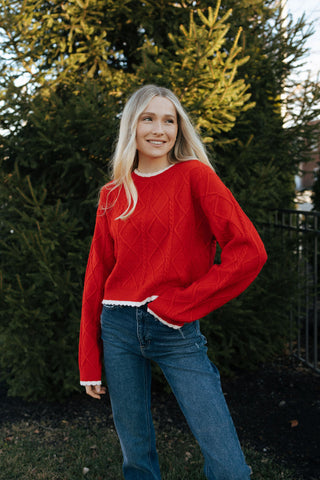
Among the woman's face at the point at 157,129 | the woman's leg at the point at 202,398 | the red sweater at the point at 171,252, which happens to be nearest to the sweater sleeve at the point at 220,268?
the red sweater at the point at 171,252

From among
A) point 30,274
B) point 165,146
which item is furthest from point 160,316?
point 30,274

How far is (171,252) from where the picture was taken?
6.03 ft

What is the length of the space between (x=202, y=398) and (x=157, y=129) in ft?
3.55

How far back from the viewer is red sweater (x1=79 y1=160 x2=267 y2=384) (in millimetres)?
1702

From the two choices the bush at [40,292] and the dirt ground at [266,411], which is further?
the bush at [40,292]

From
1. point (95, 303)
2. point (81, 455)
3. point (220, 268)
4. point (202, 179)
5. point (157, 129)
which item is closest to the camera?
point (220, 268)

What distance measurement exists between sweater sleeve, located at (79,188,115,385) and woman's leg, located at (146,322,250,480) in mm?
346

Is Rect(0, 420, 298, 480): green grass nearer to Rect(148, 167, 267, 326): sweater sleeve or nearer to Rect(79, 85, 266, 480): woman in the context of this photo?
Rect(79, 85, 266, 480): woman

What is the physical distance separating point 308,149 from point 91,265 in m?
3.33

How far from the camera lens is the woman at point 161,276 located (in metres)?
1.71

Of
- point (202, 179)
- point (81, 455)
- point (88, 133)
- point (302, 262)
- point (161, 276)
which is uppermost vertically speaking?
point (88, 133)

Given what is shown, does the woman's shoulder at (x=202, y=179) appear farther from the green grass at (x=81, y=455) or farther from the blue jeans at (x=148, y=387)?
the green grass at (x=81, y=455)

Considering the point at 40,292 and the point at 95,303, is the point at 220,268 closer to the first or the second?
the point at 95,303

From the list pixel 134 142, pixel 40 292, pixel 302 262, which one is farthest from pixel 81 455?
pixel 302 262
